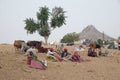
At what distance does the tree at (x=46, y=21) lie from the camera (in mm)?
55250

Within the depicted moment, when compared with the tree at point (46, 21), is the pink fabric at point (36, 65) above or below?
below

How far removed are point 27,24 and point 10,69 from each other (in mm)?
39454

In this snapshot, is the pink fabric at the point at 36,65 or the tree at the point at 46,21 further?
the tree at the point at 46,21

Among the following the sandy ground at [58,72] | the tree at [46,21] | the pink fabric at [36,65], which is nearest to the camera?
the sandy ground at [58,72]

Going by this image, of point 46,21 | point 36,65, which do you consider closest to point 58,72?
point 36,65

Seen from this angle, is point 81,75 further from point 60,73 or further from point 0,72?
point 0,72

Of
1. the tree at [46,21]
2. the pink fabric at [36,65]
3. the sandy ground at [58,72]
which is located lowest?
the sandy ground at [58,72]

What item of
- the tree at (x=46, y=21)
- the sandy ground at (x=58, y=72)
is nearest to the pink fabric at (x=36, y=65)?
the sandy ground at (x=58, y=72)

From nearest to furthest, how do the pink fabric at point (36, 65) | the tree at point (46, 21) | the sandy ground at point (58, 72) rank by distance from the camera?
the sandy ground at point (58, 72), the pink fabric at point (36, 65), the tree at point (46, 21)

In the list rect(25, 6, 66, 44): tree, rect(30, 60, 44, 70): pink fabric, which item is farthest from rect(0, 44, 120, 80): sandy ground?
rect(25, 6, 66, 44): tree

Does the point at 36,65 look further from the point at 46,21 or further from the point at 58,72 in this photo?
the point at 46,21

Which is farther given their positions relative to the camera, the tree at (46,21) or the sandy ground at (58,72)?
the tree at (46,21)

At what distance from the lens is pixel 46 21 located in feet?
185

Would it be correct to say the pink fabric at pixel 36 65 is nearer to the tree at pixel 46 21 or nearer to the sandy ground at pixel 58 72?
the sandy ground at pixel 58 72
